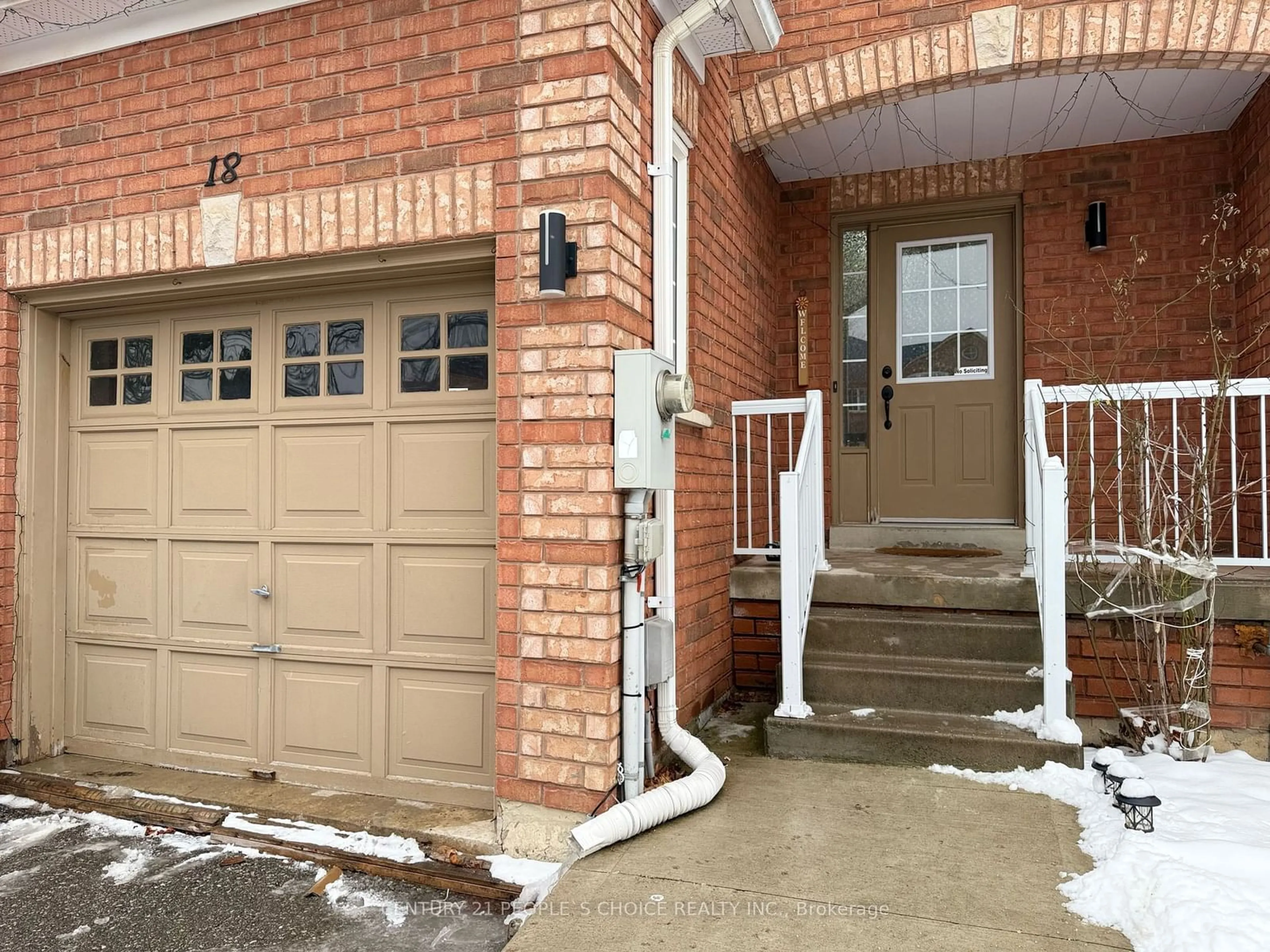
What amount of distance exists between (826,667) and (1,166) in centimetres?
464

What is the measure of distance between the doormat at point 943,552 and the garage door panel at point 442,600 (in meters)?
2.88

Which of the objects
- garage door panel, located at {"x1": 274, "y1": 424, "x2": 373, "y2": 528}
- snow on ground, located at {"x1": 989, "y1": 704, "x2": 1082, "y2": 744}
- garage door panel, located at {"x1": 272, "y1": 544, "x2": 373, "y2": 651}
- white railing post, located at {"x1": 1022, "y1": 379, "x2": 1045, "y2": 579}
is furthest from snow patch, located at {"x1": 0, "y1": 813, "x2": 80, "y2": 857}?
white railing post, located at {"x1": 1022, "y1": 379, "x2": 1045, "y2": 579}

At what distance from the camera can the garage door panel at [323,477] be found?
3.60 m

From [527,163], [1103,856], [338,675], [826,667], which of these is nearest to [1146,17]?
[527,163]

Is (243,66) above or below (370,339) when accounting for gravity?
above

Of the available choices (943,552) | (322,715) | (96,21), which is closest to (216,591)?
(322,715)

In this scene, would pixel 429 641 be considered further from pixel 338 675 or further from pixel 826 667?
pixel 826 667

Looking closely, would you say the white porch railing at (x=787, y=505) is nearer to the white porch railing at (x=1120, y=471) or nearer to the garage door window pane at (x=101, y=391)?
the white porch railing at (x=1120, y=471)

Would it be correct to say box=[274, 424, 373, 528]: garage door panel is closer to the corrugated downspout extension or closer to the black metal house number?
the black metal house number

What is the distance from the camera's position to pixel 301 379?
374 centimetres

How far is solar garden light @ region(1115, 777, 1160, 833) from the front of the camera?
2.63m

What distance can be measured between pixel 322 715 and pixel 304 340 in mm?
1682

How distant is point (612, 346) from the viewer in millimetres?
2975

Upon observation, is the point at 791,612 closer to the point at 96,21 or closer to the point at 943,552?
the point at 943,552
